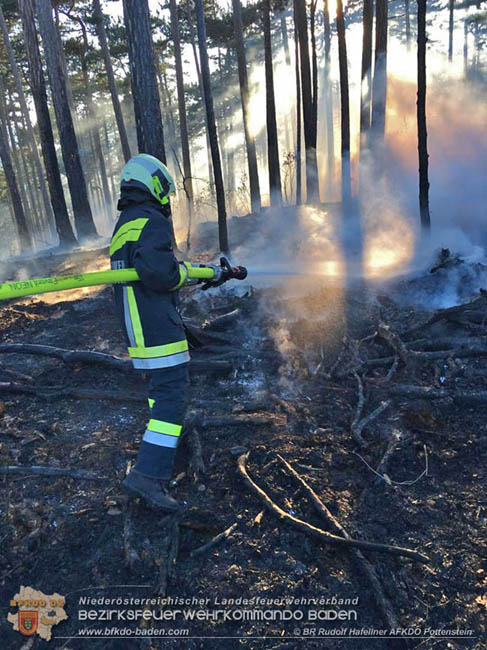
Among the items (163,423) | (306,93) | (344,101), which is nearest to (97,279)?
(163,423)

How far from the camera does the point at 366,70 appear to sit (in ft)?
52.0

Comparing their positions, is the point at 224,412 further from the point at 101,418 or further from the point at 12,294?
the point at 12,294

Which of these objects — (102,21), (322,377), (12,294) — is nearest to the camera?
(12,294)

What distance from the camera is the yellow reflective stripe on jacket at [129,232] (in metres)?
3.02

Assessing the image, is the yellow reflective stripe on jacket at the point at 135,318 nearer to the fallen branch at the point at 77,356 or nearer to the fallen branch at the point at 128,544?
the fallen branch at the point at 128,544

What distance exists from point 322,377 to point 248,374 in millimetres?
898

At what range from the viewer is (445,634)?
Answer: 7.14ft

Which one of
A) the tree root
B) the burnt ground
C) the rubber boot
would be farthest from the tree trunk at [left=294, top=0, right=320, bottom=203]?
the rubber boot

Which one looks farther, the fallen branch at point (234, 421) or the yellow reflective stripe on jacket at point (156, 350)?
the fallen branch at point (234, 421)

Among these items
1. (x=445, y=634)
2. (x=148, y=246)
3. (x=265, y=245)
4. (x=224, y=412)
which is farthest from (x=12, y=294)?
(x=265, y=245)

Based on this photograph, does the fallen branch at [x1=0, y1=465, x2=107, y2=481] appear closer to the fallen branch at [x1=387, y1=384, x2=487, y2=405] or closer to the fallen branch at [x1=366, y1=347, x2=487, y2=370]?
the fallen branch at [x1=387, y1=384, x2=487, y2=405]

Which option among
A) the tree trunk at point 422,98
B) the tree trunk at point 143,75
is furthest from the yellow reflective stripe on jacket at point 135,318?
the tree trunk at point 422,98

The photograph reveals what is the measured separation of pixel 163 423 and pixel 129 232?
1.38 meters

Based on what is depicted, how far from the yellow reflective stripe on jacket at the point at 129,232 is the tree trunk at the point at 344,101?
538 inches
